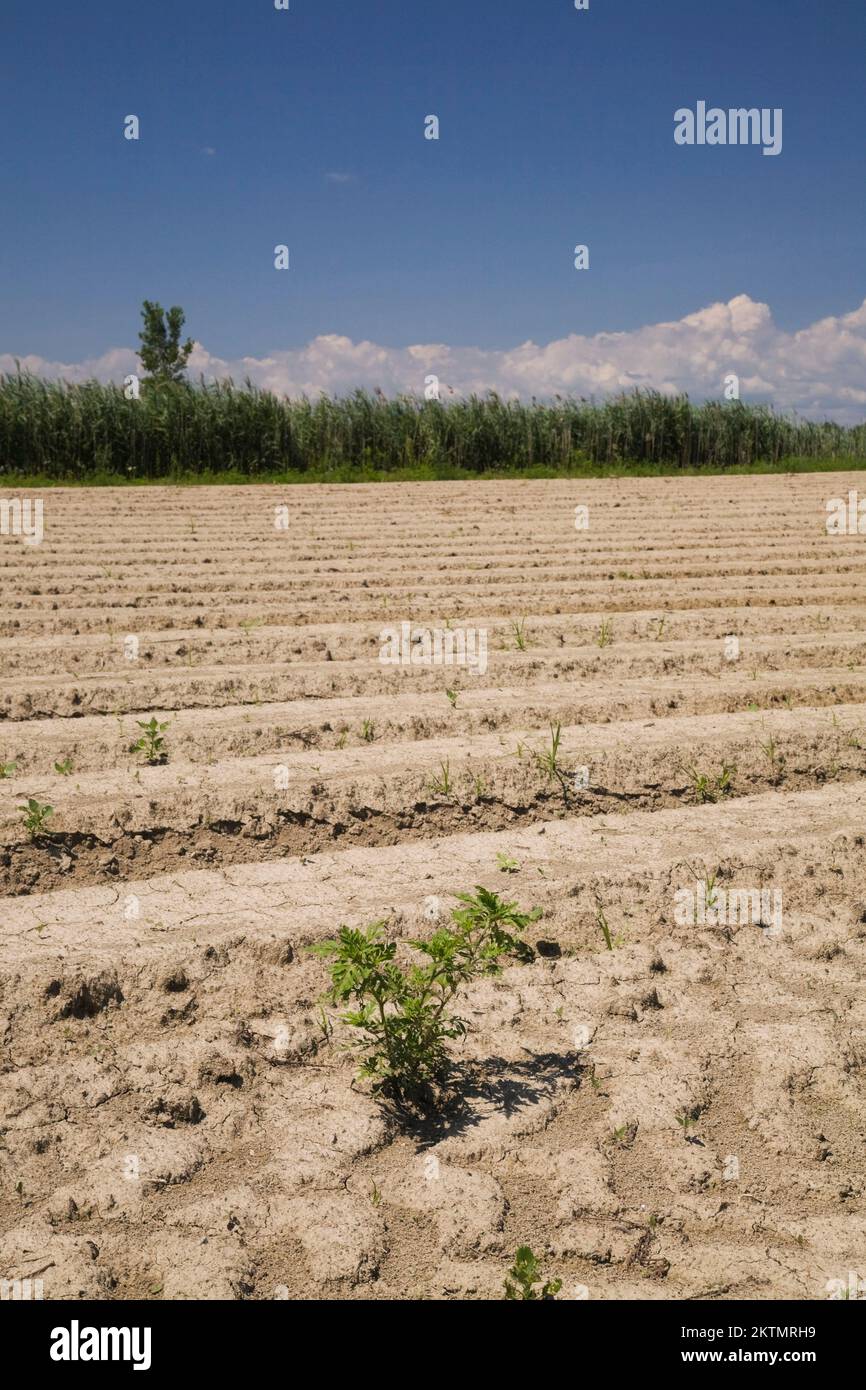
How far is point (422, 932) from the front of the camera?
3.76 meters

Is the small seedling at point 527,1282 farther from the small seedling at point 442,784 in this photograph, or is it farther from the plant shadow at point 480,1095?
the small seedling at point 442,784

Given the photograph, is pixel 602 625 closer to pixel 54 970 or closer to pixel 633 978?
pixel 633 978

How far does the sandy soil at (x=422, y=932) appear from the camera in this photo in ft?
8.57

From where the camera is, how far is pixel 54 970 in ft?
11.4

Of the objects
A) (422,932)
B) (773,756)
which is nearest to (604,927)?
(422,932)

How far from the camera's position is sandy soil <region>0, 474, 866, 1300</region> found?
2.61 m

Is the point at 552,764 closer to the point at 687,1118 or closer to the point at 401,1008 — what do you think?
the point at 401,1008

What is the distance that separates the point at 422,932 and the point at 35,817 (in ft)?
5.58

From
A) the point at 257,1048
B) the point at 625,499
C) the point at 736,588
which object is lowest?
the point at 257,1048

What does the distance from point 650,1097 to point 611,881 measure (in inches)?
44.7

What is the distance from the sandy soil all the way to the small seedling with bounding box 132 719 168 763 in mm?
82

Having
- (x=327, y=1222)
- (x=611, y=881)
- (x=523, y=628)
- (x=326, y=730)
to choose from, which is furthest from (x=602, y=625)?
(x=327, y=1222)
